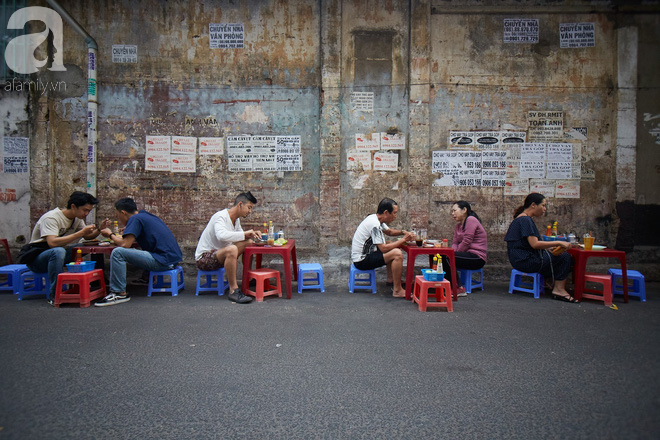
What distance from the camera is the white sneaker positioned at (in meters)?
5.70

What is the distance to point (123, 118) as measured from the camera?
26.3 ft

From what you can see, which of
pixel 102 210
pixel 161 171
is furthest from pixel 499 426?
pixel 102 210

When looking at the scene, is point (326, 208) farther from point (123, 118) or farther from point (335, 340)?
point (123, 118)

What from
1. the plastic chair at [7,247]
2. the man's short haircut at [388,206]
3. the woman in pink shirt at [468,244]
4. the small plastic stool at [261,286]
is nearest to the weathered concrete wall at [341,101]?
the plastic chair at [7,247]

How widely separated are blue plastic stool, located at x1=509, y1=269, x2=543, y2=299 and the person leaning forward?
420 centimetres

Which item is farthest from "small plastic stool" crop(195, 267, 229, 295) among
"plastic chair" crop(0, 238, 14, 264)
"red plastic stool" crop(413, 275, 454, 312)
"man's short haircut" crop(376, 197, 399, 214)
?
"plastic chair" crop(0, 238, 14, 264)

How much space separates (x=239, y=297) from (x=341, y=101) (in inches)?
168

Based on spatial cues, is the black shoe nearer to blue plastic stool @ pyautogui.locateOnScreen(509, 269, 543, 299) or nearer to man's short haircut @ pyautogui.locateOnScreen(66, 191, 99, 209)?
man's short haircut @ pyautogui.locateOnScreen(66, 191, 99, 209)

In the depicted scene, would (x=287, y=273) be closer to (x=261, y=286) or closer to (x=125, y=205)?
(x=261, y=286)

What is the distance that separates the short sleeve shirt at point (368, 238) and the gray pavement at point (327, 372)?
3.67 ft

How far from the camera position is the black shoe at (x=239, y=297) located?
5898 mm

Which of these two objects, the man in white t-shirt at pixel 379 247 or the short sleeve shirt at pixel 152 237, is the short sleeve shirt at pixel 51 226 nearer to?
the short sleeve shirt at pixel 152 237

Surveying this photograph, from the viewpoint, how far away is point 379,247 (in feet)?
20.9

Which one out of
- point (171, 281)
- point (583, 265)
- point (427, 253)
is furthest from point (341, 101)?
point (583, 265)
